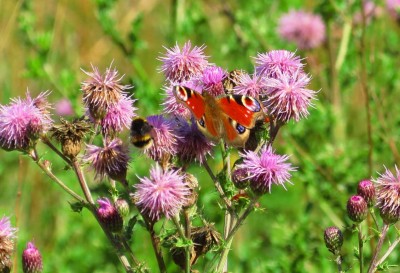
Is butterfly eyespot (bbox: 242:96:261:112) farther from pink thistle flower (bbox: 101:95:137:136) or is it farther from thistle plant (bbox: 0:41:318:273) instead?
pink thistle flower (bbox: 101:95:137:136)

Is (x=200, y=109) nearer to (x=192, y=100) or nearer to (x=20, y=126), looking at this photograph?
(x=192, y=100)

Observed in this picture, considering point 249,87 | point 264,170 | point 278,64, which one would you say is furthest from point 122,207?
point 278,64

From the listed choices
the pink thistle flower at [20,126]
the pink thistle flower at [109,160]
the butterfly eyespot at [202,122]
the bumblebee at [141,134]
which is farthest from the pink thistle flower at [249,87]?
the pink thistle flower at [20,126]

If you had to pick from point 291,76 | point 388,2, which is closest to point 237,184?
point 291,76

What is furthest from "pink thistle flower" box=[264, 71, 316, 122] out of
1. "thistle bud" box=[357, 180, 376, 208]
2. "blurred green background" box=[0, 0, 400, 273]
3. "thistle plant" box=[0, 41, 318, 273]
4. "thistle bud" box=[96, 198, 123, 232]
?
"blurred green background" box=[0, 0, 400, 273]

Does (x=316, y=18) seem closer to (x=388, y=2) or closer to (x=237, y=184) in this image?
(x=388, y=2)
